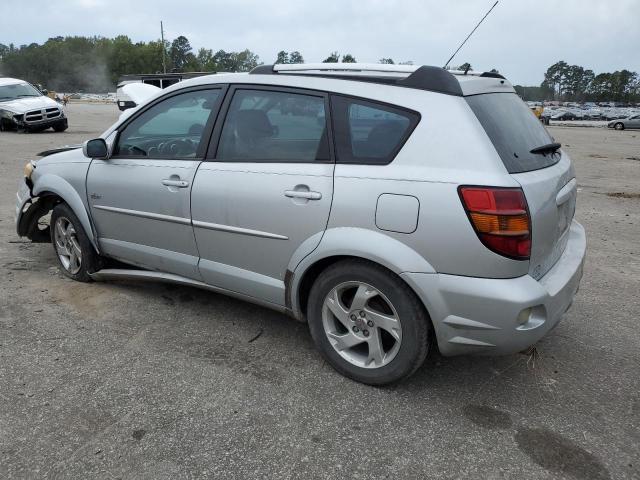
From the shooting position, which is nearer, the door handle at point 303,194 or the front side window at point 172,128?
the door handle at point 303,194

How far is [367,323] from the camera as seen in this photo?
287cm

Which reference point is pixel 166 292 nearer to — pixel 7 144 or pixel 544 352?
pixel 544 352

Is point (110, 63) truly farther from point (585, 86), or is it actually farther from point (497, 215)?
point (497, 215)

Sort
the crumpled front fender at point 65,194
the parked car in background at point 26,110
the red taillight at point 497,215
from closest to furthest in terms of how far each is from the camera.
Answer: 1. the red taillight at point 497,215
2. the crumpled front fender at point 65,194
3. the parked car in background at point 26,110

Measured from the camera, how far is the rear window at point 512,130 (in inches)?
104

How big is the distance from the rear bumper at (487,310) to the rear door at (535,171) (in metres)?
0.14

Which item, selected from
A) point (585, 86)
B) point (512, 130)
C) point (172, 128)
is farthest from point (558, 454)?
point (585, 86)

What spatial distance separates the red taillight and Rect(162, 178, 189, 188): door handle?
179cm

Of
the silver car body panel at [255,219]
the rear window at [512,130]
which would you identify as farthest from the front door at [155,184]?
the rear window at [512,130]

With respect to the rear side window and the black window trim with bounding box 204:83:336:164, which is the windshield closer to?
the black window trim with bounding box 204:83:336:164

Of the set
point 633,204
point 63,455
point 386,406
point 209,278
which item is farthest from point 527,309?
point 633,204

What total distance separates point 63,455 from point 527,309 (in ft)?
7.21

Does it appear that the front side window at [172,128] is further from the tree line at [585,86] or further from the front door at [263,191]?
the tree line at [585,86]

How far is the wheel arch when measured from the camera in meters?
2.59
